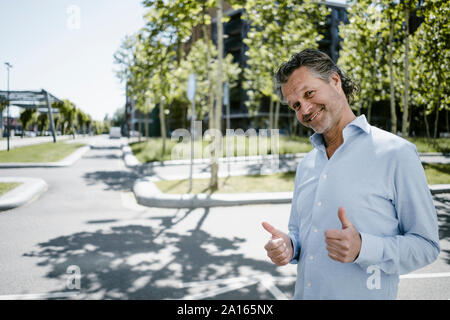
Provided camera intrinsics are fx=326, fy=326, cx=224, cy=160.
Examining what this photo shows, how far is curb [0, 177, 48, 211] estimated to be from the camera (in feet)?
24.2

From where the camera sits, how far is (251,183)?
34.8 feet

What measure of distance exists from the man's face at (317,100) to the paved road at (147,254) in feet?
8.52

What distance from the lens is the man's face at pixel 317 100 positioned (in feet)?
5.51

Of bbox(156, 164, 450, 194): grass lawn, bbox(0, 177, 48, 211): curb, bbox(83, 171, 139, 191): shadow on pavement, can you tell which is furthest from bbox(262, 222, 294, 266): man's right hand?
bbox(83, 171, 139, 191): shadow on pavement

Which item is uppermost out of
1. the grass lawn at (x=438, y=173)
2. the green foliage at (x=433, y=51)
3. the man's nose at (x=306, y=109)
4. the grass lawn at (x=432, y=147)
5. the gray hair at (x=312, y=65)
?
the green foliage at (x=433, y=51)

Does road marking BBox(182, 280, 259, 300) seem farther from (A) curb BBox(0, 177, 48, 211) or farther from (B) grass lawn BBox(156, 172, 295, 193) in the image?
(A) curb BBox(0, 177, 48, 211)

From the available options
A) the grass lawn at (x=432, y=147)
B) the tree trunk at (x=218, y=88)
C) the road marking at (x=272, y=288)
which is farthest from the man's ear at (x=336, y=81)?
the grass lawn at (x=432, y=147)

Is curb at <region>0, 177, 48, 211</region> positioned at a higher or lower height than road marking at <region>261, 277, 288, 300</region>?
higher

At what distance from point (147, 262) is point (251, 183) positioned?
20.8 ft

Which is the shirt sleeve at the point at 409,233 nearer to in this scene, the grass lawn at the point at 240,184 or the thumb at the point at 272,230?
the thumb at the point at 272,230

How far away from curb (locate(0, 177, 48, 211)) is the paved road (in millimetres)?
255

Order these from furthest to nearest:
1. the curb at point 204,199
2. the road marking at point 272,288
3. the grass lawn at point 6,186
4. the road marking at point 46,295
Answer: the grass lawn at point 6,186, the curb at point 204,199, the road marking at point 272,288, the road marking at point 46,295
